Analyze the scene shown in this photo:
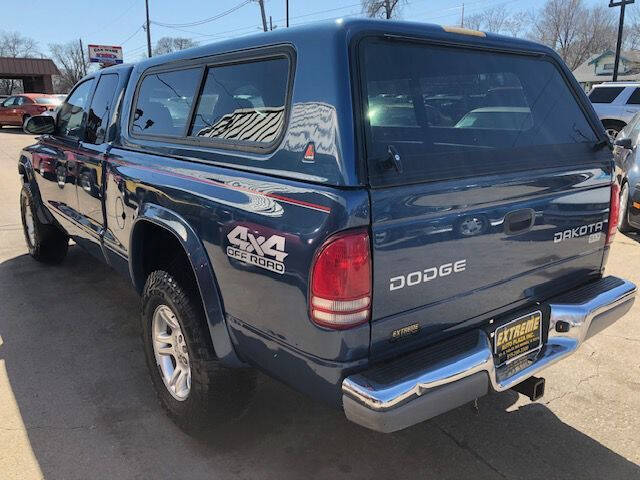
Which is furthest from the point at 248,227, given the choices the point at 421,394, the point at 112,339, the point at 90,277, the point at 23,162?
the point at 23,162

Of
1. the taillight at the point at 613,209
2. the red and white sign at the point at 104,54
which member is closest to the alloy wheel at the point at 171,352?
the taillight at the point at 613,209

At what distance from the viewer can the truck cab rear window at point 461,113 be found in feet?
6.77

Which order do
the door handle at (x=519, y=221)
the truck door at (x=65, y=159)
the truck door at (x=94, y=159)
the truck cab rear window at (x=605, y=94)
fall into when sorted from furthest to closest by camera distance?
the truck cab rear window at (x=605, y=94) → the truck door at (x=65, y=159) → the truck door at (x=94, y=159) → the door handle at (x=519, y=221)

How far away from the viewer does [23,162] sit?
527cm

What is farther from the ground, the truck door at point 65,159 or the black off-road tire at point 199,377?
the truck door at point 65,159

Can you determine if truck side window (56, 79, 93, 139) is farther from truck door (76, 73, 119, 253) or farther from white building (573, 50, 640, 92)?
white building (573, 50, 640, 92)

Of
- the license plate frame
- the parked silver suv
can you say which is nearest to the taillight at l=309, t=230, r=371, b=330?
the license plate frame

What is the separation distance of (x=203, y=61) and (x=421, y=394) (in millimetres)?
1922

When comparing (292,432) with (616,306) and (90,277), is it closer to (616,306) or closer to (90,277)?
(616,306)

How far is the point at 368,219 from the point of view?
188 centimetres

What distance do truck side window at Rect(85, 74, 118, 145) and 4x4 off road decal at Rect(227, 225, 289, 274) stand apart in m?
1.93

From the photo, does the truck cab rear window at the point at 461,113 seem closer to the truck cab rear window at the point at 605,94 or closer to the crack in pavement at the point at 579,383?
the crack in pavement at the point at 579,383

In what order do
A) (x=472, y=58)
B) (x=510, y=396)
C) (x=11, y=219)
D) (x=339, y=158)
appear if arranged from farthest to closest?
(x=11, y=219)
(x=510, y=396)
(x=472, y=58)
(x=339, y=158)

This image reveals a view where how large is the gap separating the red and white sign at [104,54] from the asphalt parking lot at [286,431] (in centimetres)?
4385
